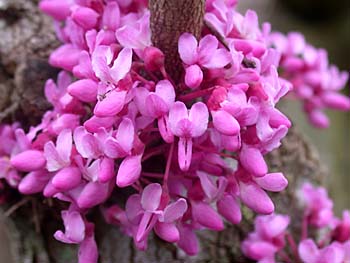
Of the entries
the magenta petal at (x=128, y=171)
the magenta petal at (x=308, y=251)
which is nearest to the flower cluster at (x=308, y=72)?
the magenta petal at (x=308, y=251)

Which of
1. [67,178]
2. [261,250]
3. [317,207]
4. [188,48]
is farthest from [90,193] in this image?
[317,207]

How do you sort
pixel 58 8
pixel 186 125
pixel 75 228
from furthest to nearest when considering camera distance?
pixel 58 8 → pixel 75 228 → pixel 186 125

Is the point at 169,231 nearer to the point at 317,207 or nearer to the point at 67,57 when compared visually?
the point at 67,57

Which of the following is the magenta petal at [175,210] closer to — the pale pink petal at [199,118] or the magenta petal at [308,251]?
the pale pink petal at [199,118]

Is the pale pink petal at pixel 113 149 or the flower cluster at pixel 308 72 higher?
the pale pink petal at pixel 113 149

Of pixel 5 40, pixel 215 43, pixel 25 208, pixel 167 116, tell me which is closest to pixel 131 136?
pixel 167 116

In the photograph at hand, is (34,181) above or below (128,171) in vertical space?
below

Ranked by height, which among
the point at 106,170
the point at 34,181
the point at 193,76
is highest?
the point at 193,76

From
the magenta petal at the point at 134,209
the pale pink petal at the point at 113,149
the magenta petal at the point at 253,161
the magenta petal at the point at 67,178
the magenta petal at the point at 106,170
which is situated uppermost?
Answer: the pale pink petal at the point at 113,149
